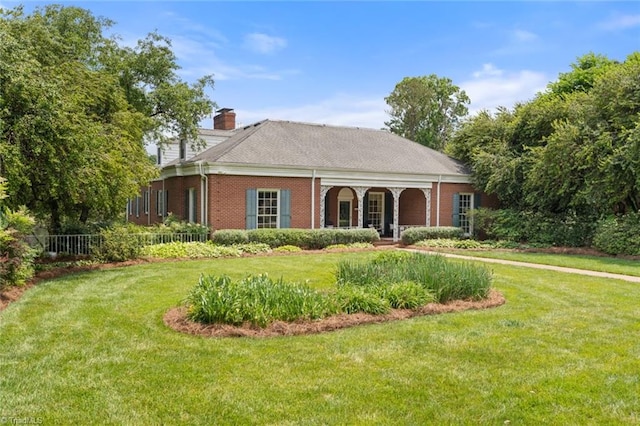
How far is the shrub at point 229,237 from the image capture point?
17.8 m

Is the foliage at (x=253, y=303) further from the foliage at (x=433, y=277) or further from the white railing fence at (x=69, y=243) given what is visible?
the white railing fence at (x=69, y=243)

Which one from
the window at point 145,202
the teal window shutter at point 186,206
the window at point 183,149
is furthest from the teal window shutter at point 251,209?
the window at point 145,202

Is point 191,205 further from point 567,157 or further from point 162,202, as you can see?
point 567,157

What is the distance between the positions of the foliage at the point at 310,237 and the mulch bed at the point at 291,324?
10.6 m

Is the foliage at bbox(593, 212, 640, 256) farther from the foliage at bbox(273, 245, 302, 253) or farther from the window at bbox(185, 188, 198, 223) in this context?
the window at bbox(185, 188, 198, 223)

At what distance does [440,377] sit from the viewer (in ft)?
17.2

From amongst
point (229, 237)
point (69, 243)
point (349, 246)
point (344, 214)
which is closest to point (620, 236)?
point (349, 246)

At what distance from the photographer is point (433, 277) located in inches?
352

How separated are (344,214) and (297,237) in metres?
6.14

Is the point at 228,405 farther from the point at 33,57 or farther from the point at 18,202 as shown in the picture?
the point at 33,57

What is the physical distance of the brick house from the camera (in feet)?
63.0

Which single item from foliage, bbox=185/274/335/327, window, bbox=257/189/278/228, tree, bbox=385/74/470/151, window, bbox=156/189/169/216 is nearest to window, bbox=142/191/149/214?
window, bbox=156/189/169/216

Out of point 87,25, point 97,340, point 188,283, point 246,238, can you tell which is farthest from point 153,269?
point 87,25

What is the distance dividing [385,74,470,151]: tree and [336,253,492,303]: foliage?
141 feet
